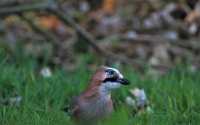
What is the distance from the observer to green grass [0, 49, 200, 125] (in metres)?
5.09

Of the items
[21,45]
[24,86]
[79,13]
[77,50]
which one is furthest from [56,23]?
[24,86]

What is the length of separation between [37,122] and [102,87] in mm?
631

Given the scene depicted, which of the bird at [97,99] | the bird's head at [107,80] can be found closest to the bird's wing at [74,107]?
the bird at [97,99]

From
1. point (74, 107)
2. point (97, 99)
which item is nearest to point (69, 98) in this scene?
point (74, 107)

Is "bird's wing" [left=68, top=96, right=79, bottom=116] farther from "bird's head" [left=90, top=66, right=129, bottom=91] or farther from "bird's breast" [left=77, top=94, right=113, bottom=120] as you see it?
"bird's head" [left=90, top=66, right=129, bottom=91]

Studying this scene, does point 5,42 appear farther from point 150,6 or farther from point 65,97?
point 65,97

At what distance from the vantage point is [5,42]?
33.4 feet

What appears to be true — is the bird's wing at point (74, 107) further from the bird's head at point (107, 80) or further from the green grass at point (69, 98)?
the bird's head at point (107, 80)

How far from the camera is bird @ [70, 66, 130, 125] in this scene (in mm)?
5184

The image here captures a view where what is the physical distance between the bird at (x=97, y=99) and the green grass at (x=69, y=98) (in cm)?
9

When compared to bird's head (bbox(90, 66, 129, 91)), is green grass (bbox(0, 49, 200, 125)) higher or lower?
lower

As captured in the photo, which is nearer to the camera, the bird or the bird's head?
the bird

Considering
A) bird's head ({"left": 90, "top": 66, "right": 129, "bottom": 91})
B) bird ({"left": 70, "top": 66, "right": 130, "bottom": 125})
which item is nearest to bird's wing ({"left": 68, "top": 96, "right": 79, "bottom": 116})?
bird ({"left": 70, "top": 66, "right": 130, "bottom": 125})

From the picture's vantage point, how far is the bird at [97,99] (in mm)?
5184
